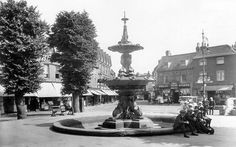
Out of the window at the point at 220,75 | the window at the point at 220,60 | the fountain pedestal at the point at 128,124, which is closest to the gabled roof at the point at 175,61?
the window at the point at 220,60

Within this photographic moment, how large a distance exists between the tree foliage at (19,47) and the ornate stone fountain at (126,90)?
9.99 metres

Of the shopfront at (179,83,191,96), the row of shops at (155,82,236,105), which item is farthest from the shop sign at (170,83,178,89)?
the shopfront at (179,83,191,96)

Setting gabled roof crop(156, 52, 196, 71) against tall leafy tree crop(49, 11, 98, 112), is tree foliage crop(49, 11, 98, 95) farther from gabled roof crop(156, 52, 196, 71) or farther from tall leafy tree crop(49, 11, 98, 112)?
gabled roof crop(156, 52, 196, 71)

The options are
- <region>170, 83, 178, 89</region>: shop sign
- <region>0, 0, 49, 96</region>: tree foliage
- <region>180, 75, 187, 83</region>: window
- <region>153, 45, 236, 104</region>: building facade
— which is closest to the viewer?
<region>0, 0, 49, 96</region>: tree foliage

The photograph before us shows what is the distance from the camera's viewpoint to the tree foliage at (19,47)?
21297 mm

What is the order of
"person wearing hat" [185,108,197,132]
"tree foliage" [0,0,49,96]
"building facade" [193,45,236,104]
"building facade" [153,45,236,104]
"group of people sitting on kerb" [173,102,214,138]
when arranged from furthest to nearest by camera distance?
"building facade" [153,45,236,104] → "building facade" [193,45,236,104] → "tree foliage" [0,0,49,96] → "person wearing hat" [185,108,197,132] → "group of people sitting on kerb" [173,102,214,138]

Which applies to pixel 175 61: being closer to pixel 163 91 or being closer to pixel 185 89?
pixel 163 91

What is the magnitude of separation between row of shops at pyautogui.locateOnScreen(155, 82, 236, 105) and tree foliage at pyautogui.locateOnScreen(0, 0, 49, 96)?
89.5 feet

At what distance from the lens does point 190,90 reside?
52.3m

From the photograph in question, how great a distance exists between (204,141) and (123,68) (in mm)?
5990

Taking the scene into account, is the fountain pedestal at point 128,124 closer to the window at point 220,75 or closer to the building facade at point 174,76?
the window at point 220,75

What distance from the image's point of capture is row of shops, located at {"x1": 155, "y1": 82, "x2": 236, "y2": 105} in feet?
148

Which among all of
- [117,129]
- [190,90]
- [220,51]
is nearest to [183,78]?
[190,90]

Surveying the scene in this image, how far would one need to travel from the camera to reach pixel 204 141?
9859 mm
